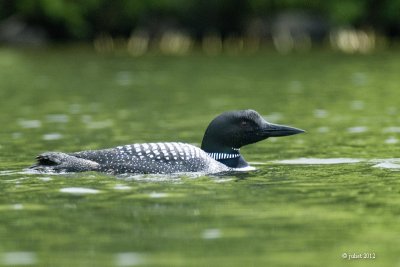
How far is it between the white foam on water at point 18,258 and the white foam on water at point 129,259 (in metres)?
0.50

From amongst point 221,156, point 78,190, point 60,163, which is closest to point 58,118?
point 221,156

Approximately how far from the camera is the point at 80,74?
2961cm

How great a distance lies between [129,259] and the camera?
23.8 ft

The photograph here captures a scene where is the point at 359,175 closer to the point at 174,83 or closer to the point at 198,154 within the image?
the point at 198,154

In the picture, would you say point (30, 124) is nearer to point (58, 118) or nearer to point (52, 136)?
point (58, 118)

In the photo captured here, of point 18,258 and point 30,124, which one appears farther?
point 30,124

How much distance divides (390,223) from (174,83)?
17999 millimetres

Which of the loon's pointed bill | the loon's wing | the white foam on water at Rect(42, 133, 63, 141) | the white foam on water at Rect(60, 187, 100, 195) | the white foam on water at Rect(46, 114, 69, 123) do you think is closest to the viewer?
the white foam on water at Rect(60, 187, 100, 195)

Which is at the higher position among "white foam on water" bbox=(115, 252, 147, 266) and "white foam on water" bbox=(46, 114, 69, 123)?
"white foam on water" bbox=(46, 114, 69, 123)

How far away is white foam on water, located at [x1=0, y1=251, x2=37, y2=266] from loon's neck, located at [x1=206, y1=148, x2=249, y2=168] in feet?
13.8

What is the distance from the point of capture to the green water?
7.57m

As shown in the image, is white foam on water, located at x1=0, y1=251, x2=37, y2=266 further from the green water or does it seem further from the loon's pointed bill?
the loon's pointed bill

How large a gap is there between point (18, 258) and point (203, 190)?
2.90 m

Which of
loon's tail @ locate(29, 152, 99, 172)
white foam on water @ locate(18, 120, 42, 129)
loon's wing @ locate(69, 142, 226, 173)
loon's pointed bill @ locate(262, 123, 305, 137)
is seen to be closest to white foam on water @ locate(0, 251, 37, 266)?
loon's tail @ locate(29, 152, 99, 172)
